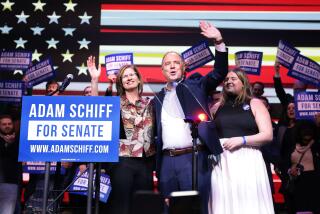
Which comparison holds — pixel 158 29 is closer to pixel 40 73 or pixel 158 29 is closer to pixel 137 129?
pixel 40 73

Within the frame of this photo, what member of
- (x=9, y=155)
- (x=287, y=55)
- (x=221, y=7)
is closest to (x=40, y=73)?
(x=9, y=155)

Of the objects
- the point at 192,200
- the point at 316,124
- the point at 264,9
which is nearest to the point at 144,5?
the point at 264,9

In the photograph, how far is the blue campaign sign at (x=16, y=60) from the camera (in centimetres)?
667

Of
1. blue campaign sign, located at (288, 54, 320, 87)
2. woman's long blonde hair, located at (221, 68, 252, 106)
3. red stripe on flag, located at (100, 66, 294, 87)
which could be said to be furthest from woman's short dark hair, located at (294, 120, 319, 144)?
woman's long blonde hair, located at (221, 68, 252, 106)

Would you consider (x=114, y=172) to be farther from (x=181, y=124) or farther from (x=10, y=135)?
(x=10, y=135)

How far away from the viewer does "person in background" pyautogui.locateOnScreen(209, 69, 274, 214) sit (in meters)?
3.65

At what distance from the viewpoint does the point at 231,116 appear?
3.79 metres

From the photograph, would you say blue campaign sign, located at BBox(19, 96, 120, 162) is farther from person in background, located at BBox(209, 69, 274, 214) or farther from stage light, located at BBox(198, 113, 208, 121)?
person in background, located at BBox(209, 69, 274, 214)

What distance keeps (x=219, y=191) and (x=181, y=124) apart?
1.90 feet

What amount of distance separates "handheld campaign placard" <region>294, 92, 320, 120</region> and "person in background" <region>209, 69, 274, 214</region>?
80.3 inches

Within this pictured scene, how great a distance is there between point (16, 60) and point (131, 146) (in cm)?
375

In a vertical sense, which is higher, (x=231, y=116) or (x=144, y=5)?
(x=144, y=5)

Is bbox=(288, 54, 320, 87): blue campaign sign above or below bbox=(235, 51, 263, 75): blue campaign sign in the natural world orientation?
A: below

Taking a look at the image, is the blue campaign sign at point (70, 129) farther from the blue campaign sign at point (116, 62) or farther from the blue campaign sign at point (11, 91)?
the blue campaign sign at point (11, 91)
